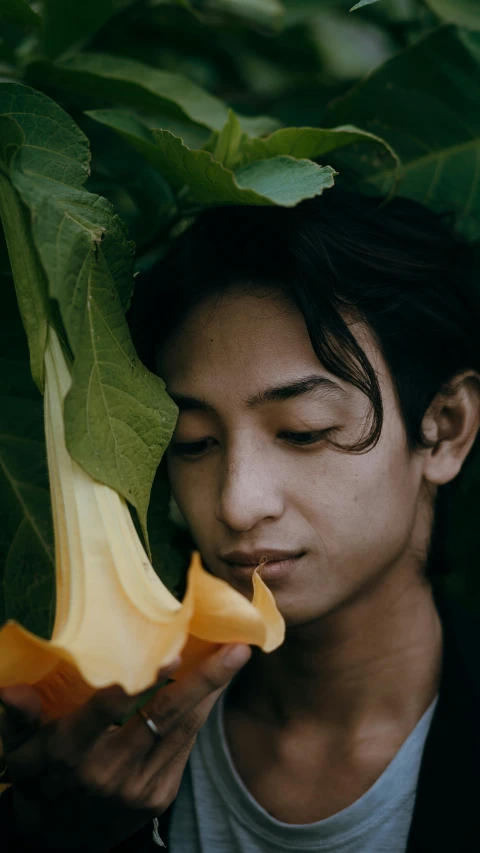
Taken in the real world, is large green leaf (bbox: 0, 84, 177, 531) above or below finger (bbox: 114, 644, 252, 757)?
above

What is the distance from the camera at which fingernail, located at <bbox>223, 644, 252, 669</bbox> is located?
2.89 feet

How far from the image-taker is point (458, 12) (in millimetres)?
1416

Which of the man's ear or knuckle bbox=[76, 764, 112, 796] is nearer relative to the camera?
knuckle bbox=[76, 764, 112, 796]

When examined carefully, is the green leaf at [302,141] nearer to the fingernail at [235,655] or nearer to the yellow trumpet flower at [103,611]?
the yellow trumpet flower at [103,611]

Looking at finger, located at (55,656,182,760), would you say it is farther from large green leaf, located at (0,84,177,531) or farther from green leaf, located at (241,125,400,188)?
green leaf, located at (241,125,400,188)

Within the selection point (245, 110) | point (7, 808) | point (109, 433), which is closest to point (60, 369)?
point (109, 433)

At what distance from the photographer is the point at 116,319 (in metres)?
1.00

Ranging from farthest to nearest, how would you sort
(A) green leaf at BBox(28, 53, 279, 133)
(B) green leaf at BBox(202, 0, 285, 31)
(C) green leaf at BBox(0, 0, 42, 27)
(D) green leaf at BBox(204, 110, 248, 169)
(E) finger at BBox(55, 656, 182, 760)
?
1. (B) green leaf at BBox(202, 0, 285, 31)
2. (A) green leaf at BBox(28, 53, 279, 133)
3. (D) green leaf at BBox(204, 110, 248, 169)
4. (C) green leaf at BBox(0, 0, 42, 27)
5. (E) finger at BBox(55, 656, 182, 760)

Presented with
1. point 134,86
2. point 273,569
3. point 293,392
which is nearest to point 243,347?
point 293,392

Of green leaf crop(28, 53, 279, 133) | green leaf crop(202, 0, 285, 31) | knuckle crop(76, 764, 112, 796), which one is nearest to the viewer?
knuckle crop(76, 764, 112, 796)

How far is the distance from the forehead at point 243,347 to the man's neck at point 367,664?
1.46ft

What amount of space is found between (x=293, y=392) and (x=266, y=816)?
0.72 metres

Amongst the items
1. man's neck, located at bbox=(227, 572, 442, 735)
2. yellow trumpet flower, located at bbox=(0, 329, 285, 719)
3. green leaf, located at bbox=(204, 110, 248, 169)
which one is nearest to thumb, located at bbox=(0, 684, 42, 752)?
yellow trumpet flower, located at bbox=(0, 329, 285, 719)

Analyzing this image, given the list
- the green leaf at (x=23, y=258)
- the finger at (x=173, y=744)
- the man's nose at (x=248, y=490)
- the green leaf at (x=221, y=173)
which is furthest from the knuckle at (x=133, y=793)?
the green leaf at (x=221, y=173)
